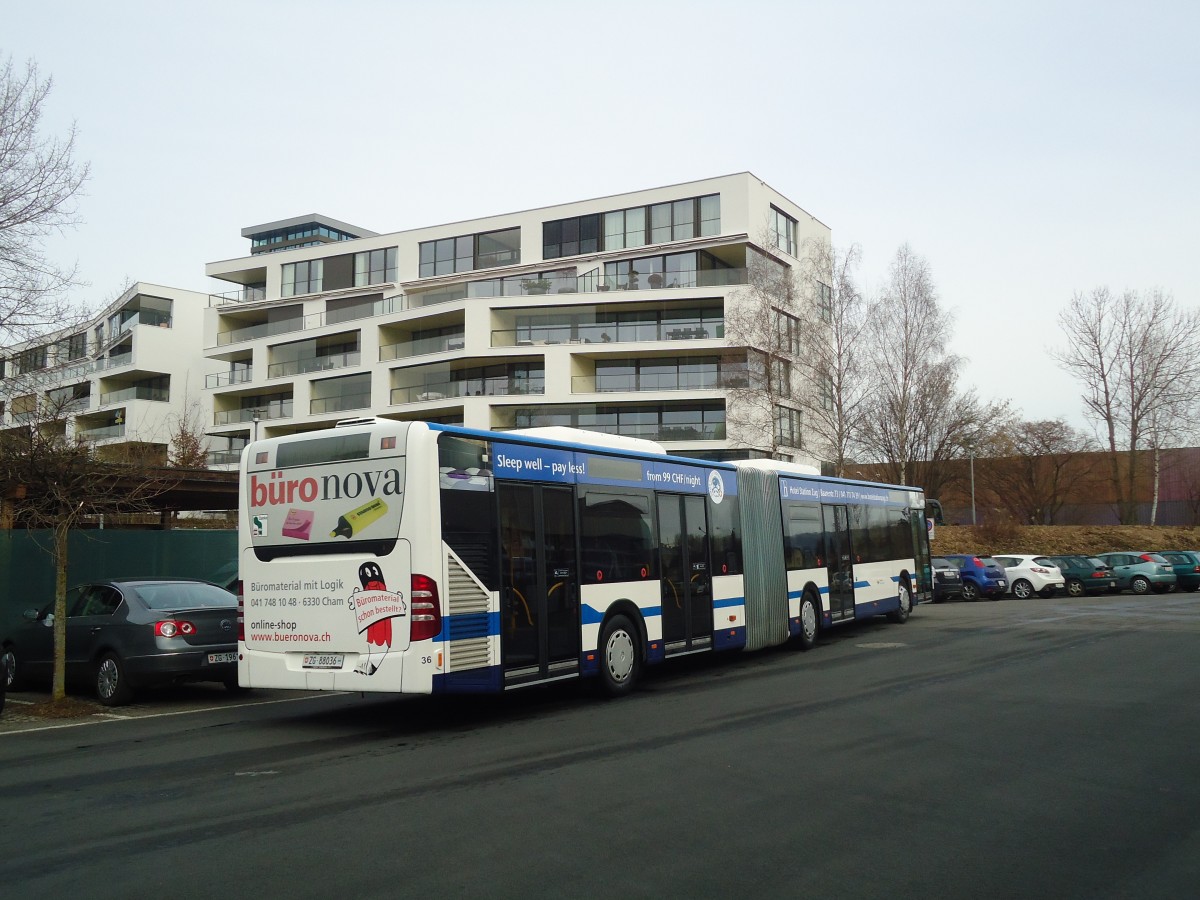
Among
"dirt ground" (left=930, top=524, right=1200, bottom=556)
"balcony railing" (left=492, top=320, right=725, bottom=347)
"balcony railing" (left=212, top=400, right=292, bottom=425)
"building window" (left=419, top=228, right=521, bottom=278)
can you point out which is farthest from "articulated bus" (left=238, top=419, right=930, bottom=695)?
"balcony railing" (left=212, top=400, right=292, bottom=425)

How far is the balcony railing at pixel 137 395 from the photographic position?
64125 millimetres

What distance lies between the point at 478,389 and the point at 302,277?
18.5 m

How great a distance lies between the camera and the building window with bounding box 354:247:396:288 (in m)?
57.9

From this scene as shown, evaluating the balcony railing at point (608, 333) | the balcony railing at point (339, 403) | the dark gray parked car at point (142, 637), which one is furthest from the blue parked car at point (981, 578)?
the balcony railing at point (339, 403)

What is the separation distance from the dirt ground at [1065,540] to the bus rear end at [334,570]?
4127cm

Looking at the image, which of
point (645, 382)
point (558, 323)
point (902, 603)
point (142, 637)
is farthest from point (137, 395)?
point (142, 637)

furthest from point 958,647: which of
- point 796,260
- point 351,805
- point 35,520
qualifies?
point 796,260

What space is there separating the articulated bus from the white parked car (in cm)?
2442

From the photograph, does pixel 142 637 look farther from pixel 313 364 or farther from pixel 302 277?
pixel 302 277

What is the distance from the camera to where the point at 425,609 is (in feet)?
31.2

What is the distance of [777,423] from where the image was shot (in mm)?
42000

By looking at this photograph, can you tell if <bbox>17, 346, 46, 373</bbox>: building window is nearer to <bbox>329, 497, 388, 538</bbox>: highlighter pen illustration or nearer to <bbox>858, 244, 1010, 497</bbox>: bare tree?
<bbox>329, 497, 388, 538</bbox>: highlighter pen illustration

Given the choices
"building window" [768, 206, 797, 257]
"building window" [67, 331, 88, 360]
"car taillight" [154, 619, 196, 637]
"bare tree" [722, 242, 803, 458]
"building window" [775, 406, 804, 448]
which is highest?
→ "building window" [768, 206, 797, 257]

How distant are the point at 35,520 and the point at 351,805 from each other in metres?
8.23
